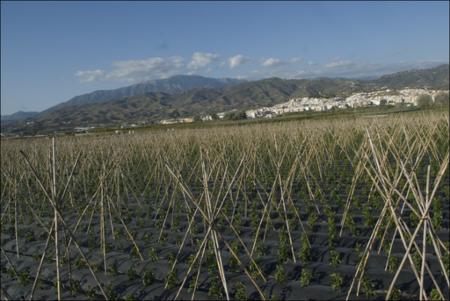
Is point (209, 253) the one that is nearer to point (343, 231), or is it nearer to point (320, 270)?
point (320, 270)

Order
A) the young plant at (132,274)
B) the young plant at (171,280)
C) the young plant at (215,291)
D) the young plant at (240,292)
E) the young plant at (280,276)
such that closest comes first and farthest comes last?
the young plant at (240,292)
the young plant at (215,291)
the young plant at (280,276)
the young plant at (171,280)
the young plant at (132,274)

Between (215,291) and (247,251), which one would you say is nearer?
(215,291)

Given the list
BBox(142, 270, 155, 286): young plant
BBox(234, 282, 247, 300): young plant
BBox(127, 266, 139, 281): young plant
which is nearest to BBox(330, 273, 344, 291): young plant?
BBox(234, 282, 247, 300): young plant

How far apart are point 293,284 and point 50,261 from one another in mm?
4514

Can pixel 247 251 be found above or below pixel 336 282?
above

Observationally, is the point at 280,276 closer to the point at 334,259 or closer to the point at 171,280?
the point at 334,259

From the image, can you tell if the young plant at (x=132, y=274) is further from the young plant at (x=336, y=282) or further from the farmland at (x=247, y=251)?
the young plant at (x=336, y=282)

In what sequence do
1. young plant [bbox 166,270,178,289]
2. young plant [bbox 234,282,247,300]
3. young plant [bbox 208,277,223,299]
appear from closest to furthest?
young plant [bbox 234,282,247,300] → young plant [bbox 208,277,223,299] → young plant [bbox 166,270,178,289]

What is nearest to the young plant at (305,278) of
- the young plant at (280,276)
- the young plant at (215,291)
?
the young plant at (280,276)

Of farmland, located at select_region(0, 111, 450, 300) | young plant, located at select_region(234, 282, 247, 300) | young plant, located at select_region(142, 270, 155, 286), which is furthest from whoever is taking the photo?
young plant, located at select_region(142, 270, 155, 286)

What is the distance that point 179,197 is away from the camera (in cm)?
1292

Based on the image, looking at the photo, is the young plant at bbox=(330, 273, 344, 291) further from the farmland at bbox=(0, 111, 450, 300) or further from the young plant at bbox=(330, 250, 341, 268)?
the young plant at bbox=(330, 250, 341, 268)

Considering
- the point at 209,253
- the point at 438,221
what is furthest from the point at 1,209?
the point at 438,221

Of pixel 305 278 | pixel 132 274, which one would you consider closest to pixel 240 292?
pixel 305 278
